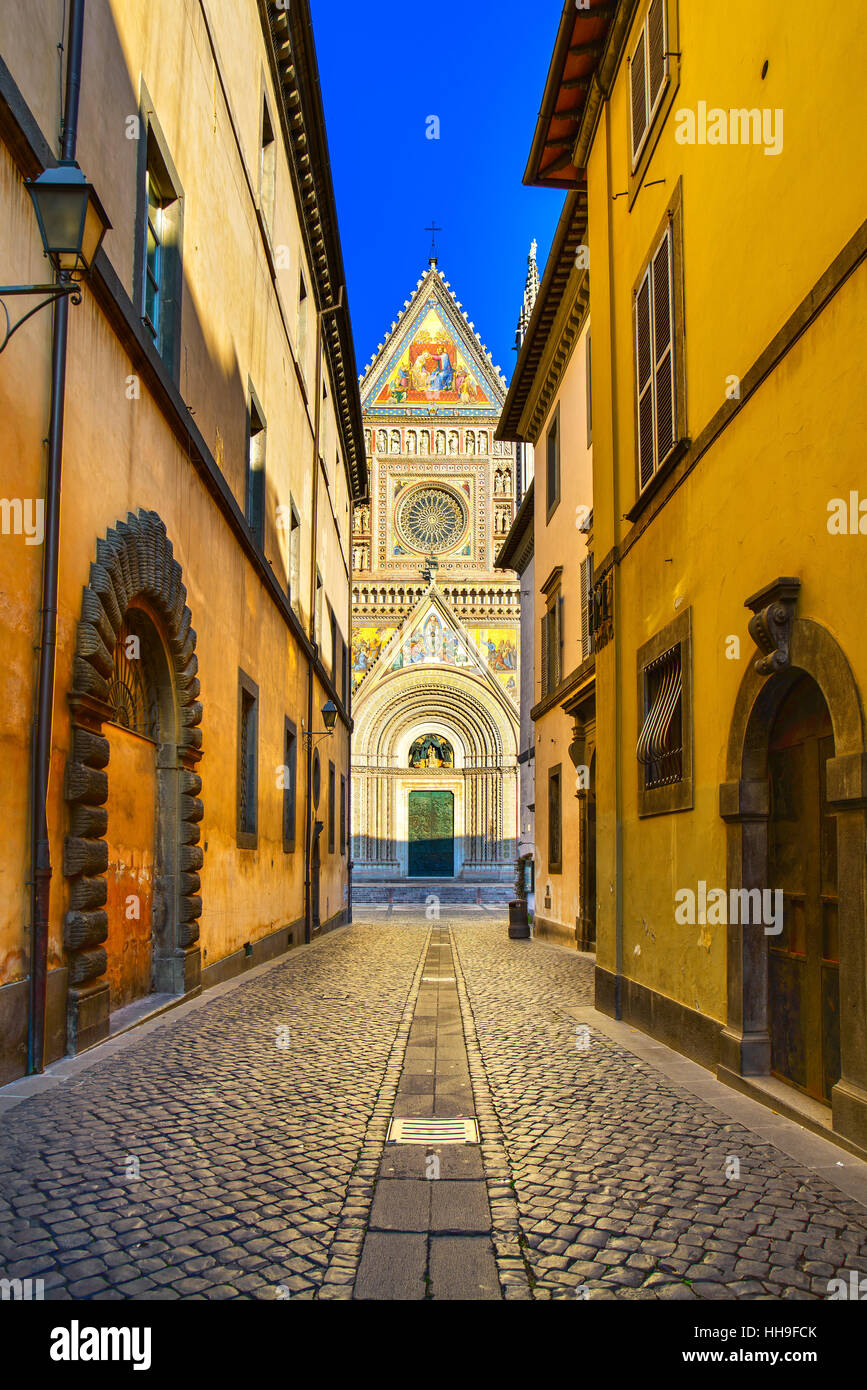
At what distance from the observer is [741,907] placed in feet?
19.3

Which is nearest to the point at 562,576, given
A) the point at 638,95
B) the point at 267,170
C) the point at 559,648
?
the point at 559,648

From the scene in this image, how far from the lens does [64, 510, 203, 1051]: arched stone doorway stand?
20.7 ft

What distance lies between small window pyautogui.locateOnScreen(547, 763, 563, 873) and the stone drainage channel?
1098 cm

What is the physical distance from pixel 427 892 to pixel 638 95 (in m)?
30.7

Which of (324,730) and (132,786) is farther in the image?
(324,730)

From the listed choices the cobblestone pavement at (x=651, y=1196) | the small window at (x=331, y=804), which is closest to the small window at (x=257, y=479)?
the cobblestone pavement at (x=651, y=1196)

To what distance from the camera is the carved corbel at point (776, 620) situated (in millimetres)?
5113

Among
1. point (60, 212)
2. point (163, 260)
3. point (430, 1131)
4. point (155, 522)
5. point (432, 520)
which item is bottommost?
point (430, 1131)

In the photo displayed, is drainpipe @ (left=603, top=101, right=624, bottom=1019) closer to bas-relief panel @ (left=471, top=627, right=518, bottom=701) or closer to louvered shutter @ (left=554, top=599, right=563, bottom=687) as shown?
louvered shutter @ (left=554, top=599, right=563, bottom=687)

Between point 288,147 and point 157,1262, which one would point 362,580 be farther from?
point 157,1262

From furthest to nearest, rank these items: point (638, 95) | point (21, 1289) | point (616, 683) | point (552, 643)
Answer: point (552, 643) → point (616, 683) → point (638, 95) → point (21, 1289)

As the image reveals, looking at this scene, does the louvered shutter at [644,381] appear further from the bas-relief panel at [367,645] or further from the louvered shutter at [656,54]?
the bas-relief panel at [367,645]

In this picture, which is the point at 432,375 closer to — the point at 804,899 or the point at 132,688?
the point at 132,688
